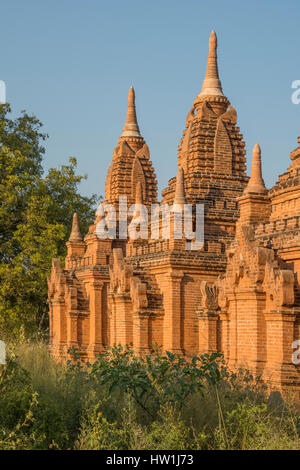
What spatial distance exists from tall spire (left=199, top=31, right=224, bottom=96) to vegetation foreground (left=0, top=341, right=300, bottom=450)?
15133 millimetres

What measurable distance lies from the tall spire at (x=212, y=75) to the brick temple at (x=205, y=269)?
0.04m

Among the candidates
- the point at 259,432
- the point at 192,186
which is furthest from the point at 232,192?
the point at 259,432

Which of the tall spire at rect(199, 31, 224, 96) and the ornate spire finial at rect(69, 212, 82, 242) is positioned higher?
the tall spire at rect(199, 31, 224, 96)

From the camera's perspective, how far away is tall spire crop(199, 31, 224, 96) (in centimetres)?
2605

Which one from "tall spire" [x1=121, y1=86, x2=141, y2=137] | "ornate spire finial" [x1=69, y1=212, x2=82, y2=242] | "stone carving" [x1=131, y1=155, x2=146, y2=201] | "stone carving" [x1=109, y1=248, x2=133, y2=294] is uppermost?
"tall spire" [x1=121, y1=86, x2=141, y2=137]

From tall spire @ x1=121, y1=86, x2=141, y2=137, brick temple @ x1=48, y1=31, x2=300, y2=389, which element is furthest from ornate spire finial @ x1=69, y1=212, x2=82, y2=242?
tall spire @ x1=121, y1=86, x2=141, y2=137

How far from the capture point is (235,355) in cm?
1581

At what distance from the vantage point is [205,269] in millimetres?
20812

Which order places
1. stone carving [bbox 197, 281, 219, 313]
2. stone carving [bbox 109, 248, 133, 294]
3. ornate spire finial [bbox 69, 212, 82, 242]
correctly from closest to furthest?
stone carving [bbox 197, 281, 219, 313]
stone carving [bbox 109, 248, 133, 294]
ornate spire finial [bbox 69, 212, 82, 242]

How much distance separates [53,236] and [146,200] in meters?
5.71

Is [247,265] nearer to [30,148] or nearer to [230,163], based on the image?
[230,163]

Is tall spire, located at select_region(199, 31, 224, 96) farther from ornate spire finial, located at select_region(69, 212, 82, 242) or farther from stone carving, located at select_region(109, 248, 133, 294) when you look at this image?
ornate spire finial, located at select_region(69, 212, 82, 242)

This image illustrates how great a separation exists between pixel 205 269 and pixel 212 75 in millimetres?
8652

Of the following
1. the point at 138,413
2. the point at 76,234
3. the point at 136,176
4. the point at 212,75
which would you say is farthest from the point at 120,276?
the point at 76,234
